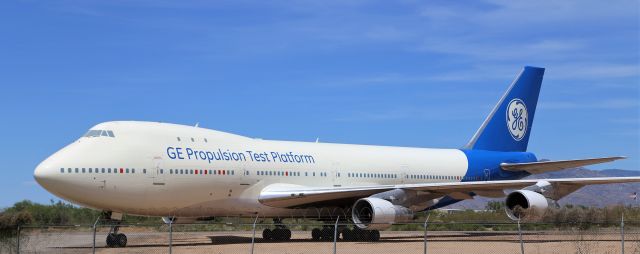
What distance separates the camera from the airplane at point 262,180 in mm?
25719

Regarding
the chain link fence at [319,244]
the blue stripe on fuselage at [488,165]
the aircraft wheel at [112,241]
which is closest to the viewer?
the chain link fence at [319,244]

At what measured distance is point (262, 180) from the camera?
29688mm

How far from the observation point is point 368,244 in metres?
28.0

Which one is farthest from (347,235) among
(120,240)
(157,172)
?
(120,240)

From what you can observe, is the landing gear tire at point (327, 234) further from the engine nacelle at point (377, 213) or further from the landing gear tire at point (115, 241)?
the landing gear tire at point (115, 241)

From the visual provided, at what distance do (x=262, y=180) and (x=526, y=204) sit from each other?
8.65 meters

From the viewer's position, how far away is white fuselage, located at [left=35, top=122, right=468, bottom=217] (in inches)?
1001

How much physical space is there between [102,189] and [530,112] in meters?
22.1

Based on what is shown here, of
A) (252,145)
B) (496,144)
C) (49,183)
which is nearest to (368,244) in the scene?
(252,145)

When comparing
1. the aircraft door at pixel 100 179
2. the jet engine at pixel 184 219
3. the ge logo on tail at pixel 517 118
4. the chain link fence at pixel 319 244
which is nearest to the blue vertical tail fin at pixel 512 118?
the ge logo on tail at pixel 517 118

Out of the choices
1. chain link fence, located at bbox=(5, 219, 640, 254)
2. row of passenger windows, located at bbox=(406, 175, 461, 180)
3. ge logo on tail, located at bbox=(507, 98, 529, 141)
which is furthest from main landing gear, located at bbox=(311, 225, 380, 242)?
ge logo on tail, located at bbox=(507, 98, 529, 141)

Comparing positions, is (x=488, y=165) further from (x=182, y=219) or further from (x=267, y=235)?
(x=182, y=219)

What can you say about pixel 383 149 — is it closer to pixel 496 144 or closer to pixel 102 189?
pixel 496 144

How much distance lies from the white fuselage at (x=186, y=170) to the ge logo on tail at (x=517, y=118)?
8840 mm
